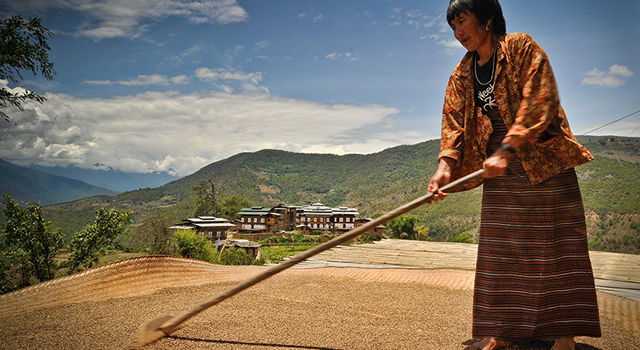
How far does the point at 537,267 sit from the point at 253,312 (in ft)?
6.89

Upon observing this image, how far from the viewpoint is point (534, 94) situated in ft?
6.34

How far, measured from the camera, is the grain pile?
2.18 meters

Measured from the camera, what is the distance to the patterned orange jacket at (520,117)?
6.29ft

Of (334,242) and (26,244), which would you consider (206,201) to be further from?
(334,242)

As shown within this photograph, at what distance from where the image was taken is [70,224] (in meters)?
36.9

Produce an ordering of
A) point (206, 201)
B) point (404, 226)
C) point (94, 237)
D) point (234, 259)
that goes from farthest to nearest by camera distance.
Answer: point (206, 201) < point (404, 226) < point (234, 259) < point (94, 237)

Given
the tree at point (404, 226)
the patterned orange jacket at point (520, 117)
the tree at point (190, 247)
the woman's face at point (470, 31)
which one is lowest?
the tree at point (404, 226)

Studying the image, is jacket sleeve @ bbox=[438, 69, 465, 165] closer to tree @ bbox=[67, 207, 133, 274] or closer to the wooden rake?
the wooden rake

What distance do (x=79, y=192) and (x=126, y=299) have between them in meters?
230

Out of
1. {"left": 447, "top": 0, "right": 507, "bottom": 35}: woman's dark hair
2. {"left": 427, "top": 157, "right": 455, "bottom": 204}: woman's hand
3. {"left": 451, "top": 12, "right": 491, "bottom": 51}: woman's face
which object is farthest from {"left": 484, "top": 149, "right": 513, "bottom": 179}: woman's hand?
{"left": 447, "top": 0, "right": 507, "bottom": 35}: woman's dark hair

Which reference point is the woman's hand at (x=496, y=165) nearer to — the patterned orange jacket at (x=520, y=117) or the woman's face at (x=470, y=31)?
the patterned orange jacket at (x=520, y=117)

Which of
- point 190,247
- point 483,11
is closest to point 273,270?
point 483,11

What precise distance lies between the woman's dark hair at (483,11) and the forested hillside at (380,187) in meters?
8.13

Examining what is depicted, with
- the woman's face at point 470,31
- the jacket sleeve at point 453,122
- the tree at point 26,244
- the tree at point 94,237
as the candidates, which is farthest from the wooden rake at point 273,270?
the tree at point 94,237
